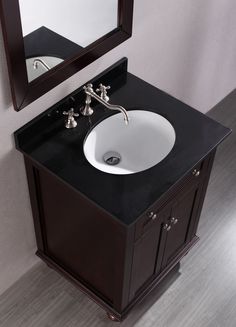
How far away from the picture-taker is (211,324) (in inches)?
94.4

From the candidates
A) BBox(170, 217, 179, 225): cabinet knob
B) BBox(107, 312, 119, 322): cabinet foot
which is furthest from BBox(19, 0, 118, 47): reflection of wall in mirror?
BBox(107, 312, 119, 322): cabinet foot

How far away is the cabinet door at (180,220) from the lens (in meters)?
2.09

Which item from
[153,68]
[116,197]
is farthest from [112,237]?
[153,68]

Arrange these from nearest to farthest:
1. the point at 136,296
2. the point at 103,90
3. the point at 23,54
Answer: the point at 23,54 → the point at 103,90 → the point at 136,296

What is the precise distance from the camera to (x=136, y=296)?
2285 millimetres

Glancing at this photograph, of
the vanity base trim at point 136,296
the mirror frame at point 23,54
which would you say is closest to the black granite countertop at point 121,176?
the mirror frame at point 23,54

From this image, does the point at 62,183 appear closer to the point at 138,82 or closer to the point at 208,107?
the point at 138,82

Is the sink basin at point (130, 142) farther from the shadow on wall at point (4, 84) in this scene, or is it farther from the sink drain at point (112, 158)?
the shadow on wall at point (4, 84)

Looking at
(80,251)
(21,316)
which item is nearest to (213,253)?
(80,251)

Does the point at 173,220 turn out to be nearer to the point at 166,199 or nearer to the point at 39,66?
the point at 166,199

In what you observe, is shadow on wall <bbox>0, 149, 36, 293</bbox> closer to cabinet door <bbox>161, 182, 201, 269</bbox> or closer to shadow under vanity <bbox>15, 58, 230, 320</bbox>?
shadow under vanity <bbox>15, 58, 230, 320</bbox>

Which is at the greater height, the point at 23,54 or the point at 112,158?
the point at 23,54

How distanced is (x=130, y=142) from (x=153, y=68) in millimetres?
463

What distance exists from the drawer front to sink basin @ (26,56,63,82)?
584 millimetres
